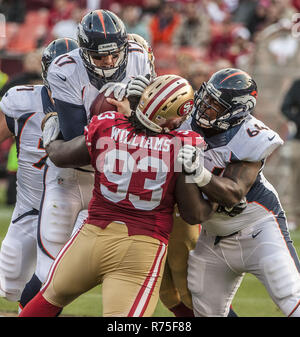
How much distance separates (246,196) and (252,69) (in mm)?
6293

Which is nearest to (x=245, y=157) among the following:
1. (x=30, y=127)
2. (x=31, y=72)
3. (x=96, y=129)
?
(x=96, y=129)

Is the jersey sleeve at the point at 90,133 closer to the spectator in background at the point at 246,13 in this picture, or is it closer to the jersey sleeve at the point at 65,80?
the jersey sleeve at the point at 65,80

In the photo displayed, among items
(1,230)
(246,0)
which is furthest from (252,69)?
(1,230)

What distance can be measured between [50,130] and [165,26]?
7851mm

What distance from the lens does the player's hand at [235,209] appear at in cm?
400

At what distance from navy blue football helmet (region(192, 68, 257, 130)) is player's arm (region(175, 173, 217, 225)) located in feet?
1.69

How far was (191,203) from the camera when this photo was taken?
369 centimetres

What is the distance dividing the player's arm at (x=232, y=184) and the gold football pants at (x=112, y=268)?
1.34ft

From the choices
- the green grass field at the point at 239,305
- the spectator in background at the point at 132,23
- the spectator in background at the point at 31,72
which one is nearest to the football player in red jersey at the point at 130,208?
the green grass field at the point at 239,305

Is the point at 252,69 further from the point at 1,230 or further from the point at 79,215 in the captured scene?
the point at 79,215

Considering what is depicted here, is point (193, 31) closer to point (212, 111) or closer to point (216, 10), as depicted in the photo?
point (216, 10)

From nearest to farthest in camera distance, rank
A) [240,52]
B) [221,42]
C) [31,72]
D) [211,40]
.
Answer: [31,72]
[240,52]
[221,42]
[211,40]

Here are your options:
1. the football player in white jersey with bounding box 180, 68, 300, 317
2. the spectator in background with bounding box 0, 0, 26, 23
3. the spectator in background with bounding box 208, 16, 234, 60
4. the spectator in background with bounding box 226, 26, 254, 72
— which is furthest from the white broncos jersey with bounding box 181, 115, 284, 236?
the spectator in background with bounding box 0, 0, 26, 23

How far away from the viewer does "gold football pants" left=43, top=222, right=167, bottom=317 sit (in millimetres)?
3574
